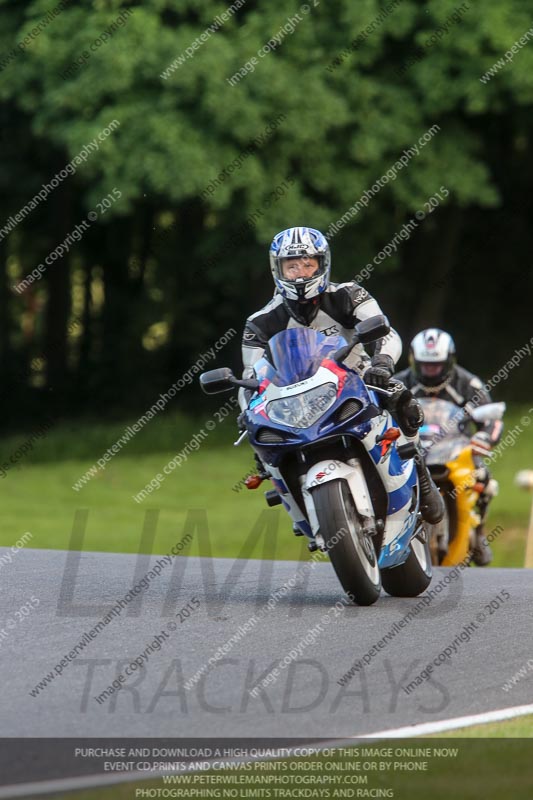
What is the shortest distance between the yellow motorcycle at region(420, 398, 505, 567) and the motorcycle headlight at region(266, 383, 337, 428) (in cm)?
440

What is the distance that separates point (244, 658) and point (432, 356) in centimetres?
623

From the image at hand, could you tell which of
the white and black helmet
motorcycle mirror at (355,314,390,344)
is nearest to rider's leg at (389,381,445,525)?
motorcycle mirror at (355,314,390,344)

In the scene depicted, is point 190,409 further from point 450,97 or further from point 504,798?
point 504,798

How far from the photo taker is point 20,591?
29.8 feet

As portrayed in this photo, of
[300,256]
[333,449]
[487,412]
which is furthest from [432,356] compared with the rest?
[333,449]

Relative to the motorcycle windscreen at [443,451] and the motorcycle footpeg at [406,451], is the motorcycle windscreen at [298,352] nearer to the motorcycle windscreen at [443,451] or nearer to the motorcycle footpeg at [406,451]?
the motorcycle footpeg at [406,451]

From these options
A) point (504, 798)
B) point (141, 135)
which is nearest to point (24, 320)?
point (141, 135)

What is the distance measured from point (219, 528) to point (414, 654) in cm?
1294

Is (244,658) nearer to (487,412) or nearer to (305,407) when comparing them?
(305,407)

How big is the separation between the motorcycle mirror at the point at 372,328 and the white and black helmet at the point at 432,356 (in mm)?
4943

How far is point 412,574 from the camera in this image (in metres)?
9.02

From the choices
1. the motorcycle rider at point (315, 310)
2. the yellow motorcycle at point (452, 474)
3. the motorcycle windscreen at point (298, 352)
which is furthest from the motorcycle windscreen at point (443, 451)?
the motorcycle windscreen at point (298, 352)

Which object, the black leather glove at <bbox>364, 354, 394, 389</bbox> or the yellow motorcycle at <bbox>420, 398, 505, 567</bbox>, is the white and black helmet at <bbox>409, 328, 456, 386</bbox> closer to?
the yellow motorcycle at <bbox>420, 398, 505, 567</bbox>

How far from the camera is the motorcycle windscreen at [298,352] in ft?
26.2
